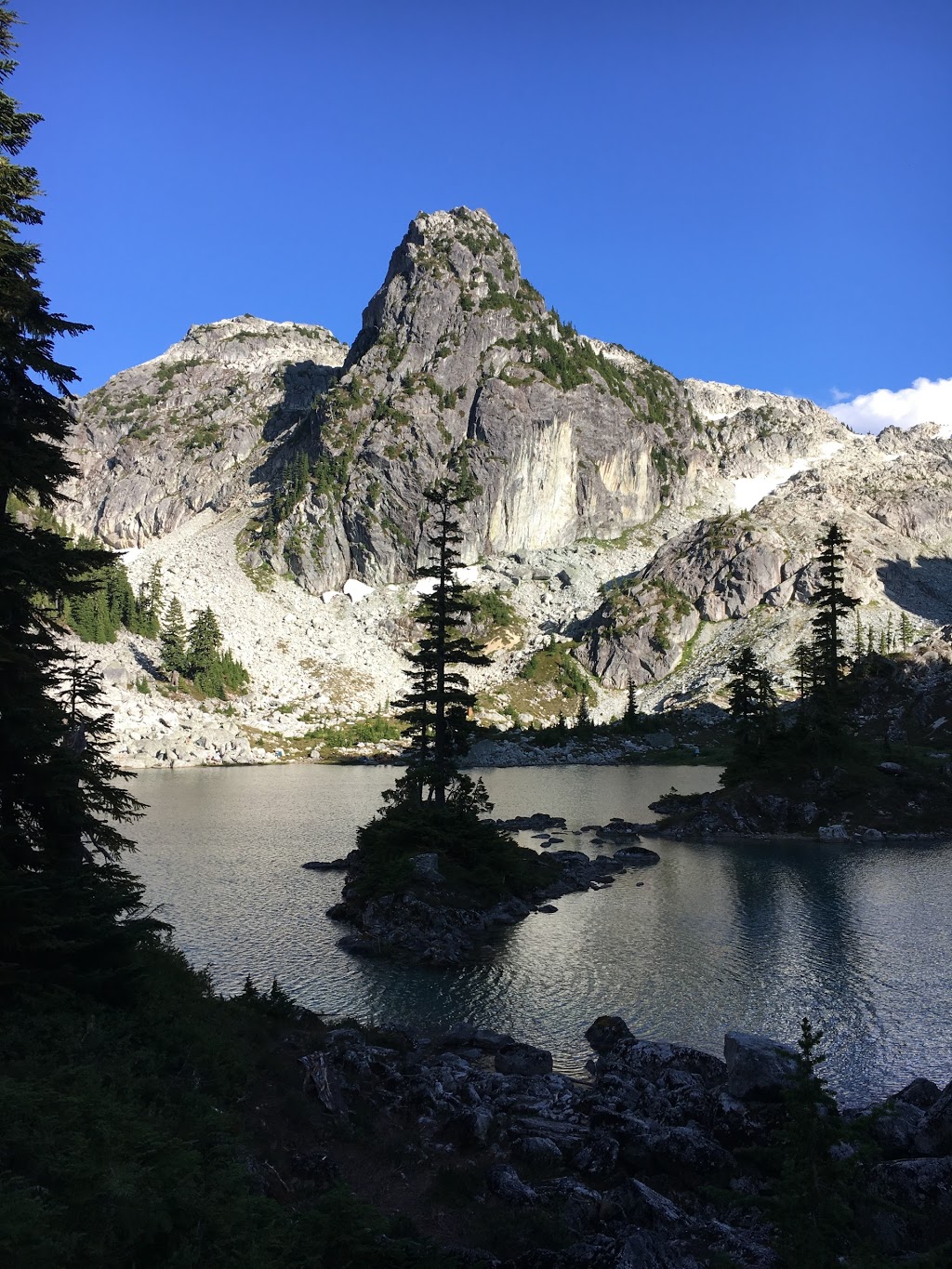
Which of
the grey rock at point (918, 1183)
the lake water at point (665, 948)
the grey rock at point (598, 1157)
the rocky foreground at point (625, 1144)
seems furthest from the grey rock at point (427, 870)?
the grey rock at point (918, 1183)

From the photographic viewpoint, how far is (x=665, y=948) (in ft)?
104

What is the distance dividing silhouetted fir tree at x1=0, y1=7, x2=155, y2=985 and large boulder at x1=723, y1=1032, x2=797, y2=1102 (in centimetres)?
1421

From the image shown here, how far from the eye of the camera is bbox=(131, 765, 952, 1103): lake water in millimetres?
24000

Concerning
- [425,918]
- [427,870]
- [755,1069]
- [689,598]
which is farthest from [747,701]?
[689,598]

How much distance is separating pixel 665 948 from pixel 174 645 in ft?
391

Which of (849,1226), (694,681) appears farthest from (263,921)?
(694,681)

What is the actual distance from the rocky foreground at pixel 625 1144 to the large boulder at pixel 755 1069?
0.03 m

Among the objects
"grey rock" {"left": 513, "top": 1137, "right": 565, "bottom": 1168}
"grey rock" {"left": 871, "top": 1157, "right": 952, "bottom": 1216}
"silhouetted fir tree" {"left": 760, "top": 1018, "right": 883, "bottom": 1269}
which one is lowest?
"grey rock" {"left": 513, "top": 1137, "right": 565, "bottom": 1168}

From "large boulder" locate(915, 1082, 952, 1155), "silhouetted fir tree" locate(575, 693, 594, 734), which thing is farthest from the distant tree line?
"large boulder" locate(915, 1082, 952, 1155)

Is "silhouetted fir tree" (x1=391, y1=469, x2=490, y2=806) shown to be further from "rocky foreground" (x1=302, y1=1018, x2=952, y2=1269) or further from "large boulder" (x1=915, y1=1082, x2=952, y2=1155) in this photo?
"large boulder" (x1=915, y1=1082, x2=952, y2=1155)

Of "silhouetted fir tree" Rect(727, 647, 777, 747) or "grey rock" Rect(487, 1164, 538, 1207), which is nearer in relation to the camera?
"grey rock" Rect(487, 1164, 538, 1207)

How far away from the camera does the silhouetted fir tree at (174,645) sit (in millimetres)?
130875

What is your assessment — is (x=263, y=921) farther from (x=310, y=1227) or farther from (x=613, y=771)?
(x=613, y=771)

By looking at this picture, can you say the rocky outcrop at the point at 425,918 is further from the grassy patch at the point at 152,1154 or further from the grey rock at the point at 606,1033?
the grassy patch at the point at 152,1154
